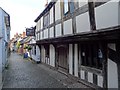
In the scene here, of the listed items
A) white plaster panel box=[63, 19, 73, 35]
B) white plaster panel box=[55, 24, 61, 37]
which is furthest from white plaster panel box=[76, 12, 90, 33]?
white plaster panel box=[55, 24, 61, 37]

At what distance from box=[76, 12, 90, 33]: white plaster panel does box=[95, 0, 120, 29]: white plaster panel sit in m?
0.92

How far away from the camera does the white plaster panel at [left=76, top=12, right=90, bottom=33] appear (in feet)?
30.3

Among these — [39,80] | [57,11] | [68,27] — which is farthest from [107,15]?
[57,11]

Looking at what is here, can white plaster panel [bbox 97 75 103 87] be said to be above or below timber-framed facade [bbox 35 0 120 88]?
below

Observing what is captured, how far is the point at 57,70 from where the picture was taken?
51.8ft

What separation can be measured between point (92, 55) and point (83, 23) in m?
1.63

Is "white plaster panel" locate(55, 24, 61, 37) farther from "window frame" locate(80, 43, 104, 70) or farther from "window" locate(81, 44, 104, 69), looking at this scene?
"window" locate(81, 44, 104, 69)

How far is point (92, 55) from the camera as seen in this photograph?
32.2 feet

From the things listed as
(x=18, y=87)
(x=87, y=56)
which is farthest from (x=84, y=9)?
(x=18, y=87)

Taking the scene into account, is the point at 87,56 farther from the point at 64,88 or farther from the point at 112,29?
the point at 112,29

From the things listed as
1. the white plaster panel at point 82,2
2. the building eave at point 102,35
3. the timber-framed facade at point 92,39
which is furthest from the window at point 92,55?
the white plaster panel at point 82,2

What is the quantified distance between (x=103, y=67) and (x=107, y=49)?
83cm

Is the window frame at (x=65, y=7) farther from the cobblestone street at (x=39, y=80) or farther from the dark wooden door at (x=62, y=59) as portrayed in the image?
the cobblestone street at (x=39, y=80)

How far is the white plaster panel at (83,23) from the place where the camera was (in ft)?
30.3
